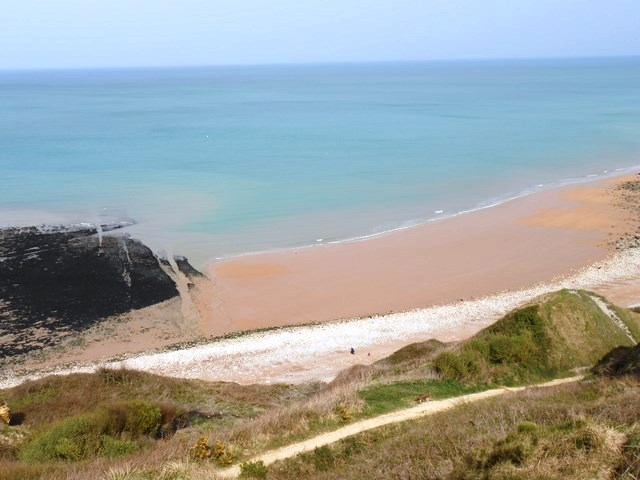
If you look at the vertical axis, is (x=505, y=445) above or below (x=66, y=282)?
above

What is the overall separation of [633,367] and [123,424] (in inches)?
493

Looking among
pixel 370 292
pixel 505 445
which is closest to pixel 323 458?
pixel 505 445

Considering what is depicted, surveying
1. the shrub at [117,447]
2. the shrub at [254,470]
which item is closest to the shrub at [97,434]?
the shrub at [117,447]

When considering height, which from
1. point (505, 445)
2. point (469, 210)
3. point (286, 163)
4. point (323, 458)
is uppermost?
point (505, 445)

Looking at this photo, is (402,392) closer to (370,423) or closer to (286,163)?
(370,423)

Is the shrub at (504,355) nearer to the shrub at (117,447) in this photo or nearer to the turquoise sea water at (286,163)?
the shrub at (117,447)

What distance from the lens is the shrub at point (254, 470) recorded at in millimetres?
10625

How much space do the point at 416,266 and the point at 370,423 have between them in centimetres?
2573

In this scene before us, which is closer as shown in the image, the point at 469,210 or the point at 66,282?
the point at 66,282

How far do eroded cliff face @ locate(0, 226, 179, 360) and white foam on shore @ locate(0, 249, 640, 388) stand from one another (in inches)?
168

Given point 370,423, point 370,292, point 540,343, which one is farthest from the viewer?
point 370,292

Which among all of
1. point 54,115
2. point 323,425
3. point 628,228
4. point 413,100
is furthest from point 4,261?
point 413,100

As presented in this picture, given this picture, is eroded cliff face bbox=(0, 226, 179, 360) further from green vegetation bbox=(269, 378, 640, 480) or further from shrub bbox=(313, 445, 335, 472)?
green vegetation bbox=(269, 378, 640, 480)

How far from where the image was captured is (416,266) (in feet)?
127
